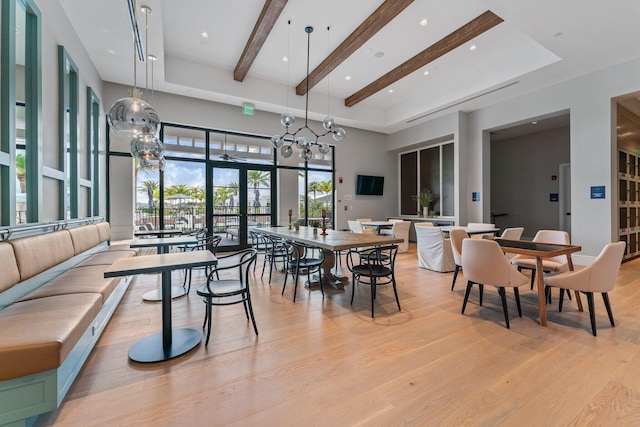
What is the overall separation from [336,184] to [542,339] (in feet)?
21.7

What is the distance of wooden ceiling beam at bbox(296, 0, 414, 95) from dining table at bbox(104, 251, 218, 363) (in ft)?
13.8

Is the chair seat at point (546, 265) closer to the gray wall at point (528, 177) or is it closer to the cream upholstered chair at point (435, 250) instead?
the cream upholstered chair at point (435, 250)

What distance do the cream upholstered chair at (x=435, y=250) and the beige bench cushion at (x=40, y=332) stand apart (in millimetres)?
4815

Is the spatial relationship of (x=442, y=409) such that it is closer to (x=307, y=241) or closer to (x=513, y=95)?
(x=307, y=241)

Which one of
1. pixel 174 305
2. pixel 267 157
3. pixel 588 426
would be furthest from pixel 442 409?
pixel 267 157

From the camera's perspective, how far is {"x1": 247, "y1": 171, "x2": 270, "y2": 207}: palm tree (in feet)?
24.5

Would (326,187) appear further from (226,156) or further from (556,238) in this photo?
(556,238)

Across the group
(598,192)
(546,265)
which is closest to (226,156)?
(546,265)

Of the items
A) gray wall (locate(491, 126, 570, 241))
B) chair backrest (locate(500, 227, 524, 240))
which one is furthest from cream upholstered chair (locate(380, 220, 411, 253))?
gray wall (locate(491, 126, 570, 241))

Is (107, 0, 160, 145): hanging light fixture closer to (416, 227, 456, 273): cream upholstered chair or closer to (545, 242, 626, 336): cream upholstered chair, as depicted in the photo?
(545, 242, 626, 336): cream upholstered chair

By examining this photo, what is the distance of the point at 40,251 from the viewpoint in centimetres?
255

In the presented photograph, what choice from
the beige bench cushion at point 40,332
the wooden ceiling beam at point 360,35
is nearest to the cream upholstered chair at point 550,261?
the wooden ceiling beam at point 360,35

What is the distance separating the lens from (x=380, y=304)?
346 cm

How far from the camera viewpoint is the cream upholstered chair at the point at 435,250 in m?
5.05
